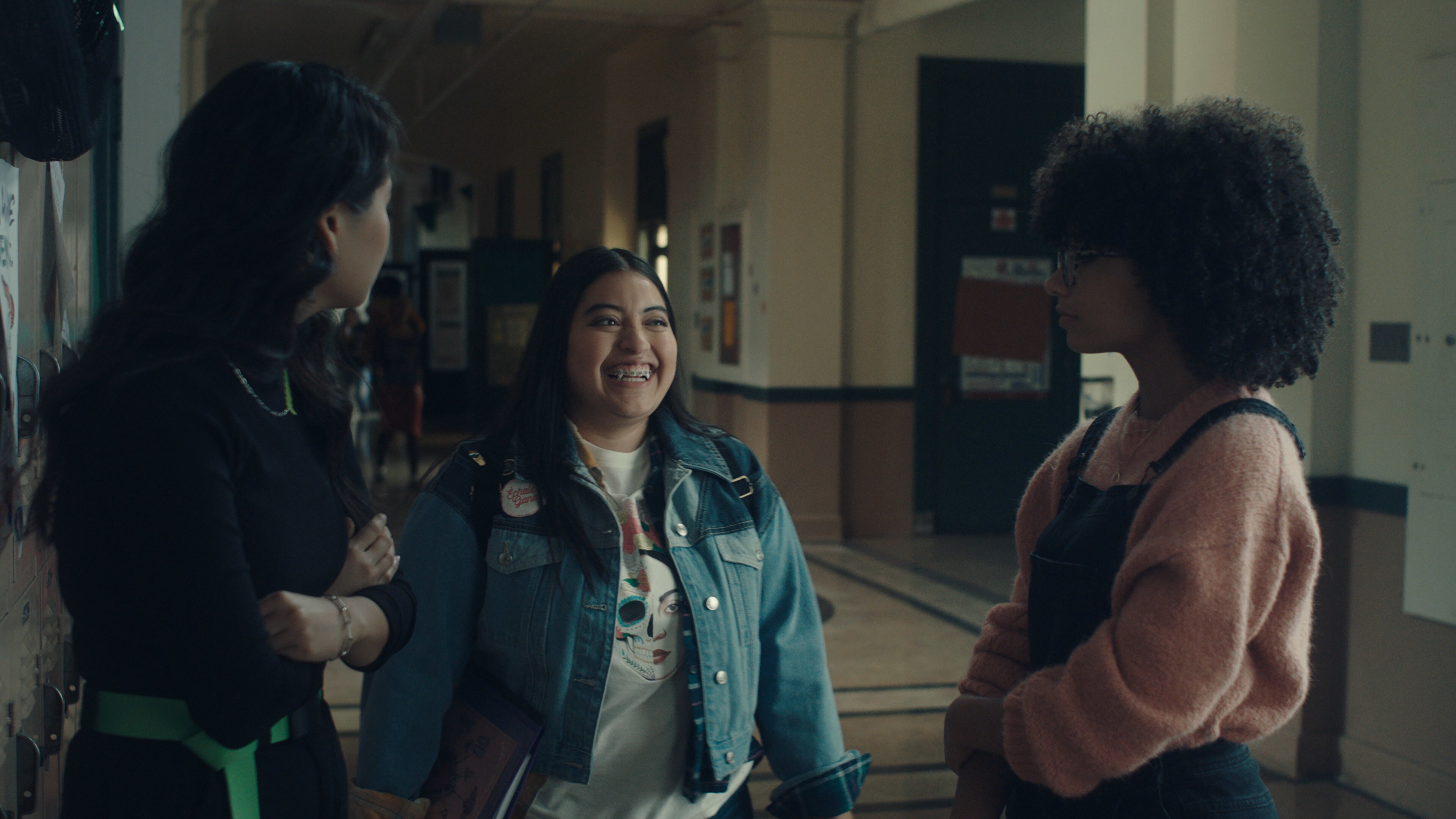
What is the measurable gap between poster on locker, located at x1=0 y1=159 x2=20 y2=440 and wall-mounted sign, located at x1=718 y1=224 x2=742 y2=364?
6299 millimetres

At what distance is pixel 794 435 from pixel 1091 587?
Result: 587cm

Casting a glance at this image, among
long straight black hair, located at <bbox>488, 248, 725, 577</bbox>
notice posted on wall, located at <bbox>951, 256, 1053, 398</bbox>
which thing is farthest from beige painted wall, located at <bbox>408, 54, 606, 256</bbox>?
long straight black hair, located at <bbox>488, 248, 725, 577</bbox>

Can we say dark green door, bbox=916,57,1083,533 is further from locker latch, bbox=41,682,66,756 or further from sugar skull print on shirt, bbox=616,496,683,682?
locker latch, bbox=41,682,66,756

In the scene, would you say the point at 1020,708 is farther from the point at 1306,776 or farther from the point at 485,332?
the point at 485,332

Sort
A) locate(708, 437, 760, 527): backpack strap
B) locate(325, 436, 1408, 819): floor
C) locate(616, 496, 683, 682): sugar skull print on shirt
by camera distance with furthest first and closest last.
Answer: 1. locate(325, 436, 1408, 819): floor
2. locate(708, 437, 760, 527): backpack strap
3. locate(616, 496, 683, 682): sugar skull print on shirt

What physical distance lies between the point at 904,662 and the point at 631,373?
318 cm

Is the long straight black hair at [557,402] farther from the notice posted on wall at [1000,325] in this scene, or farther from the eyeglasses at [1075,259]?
the notice posted on wall at [1000,325]

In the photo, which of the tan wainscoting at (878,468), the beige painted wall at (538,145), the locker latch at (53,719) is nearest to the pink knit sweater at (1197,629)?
the locker latch at (53,719)

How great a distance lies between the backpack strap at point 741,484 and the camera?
1.78 metres

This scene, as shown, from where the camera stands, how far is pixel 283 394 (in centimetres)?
122

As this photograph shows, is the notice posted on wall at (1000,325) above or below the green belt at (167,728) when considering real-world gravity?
above

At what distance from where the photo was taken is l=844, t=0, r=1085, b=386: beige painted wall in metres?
7.31

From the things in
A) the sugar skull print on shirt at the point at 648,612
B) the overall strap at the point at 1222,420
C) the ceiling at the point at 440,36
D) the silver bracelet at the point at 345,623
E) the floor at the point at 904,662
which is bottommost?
the floor at the point at 904,662

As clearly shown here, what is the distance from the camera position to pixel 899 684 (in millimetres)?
4344
